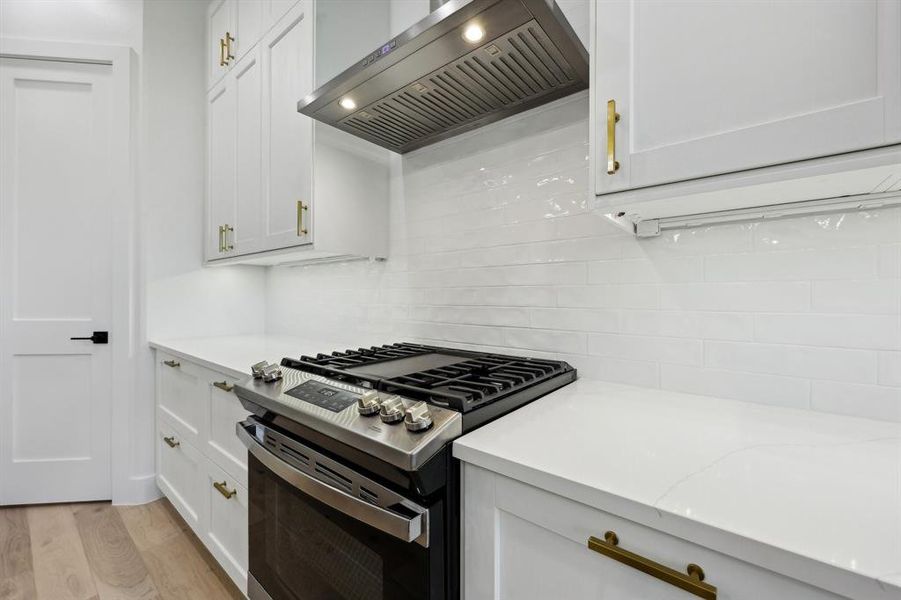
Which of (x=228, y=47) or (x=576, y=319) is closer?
(x=576, y=319)

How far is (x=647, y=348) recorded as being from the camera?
4.00 feet

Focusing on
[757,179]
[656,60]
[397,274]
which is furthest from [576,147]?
[397,274]

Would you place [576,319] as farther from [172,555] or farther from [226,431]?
[172,555]

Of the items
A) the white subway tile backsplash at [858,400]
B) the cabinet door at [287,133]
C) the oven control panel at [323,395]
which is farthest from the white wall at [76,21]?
the white subway tile backsplash at [858,400]

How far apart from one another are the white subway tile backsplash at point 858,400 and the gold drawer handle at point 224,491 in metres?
1.75

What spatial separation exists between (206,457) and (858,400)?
2.11 m

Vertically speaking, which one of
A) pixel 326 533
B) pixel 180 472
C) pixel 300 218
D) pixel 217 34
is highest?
pixel 217 34

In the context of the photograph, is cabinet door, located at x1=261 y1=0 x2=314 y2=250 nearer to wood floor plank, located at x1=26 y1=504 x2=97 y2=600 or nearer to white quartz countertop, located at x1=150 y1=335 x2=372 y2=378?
white quartz countertop, located at x1=150 y1=335 x2=372 y2=378

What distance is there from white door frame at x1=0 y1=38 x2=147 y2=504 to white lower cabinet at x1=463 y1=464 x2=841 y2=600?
2413 millimetres

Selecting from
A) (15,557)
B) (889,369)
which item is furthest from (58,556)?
(889,369)

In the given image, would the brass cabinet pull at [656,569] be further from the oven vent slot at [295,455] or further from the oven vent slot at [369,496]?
the oven vent slot at [295,455]

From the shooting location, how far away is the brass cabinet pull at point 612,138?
90 cm

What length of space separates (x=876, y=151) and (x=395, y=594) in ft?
3.71

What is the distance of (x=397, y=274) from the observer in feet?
6.32
